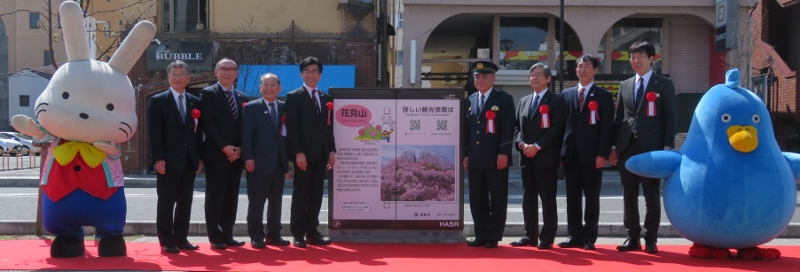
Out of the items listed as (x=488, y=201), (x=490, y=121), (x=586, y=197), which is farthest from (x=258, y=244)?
(x=586, y=197)

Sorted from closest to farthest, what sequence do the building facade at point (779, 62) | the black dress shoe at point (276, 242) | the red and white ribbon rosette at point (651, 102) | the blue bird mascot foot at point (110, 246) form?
the blue bird mascot foot at point (110, 246) → the red and white ribbon rosette at point (651, 102) → the black dress shoe at point (276, 242) → the building facade at point (779, 62)

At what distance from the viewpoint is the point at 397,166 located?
772 centimetres

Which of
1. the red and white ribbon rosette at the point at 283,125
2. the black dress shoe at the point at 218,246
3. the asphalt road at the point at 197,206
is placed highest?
the red and white ribbon rosette at the point at 283,125

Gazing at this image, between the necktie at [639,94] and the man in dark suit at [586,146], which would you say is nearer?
the necktie at [639,94]

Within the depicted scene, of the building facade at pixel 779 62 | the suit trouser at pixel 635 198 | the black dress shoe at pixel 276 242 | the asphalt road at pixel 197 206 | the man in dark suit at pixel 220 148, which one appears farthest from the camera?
the building facade at pixel 779 62

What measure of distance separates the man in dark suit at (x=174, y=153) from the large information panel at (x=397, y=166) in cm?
139

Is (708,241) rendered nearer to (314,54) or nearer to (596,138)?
(596,138)

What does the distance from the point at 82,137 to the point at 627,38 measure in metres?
18.5

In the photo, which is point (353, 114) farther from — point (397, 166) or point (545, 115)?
point (545, 115)

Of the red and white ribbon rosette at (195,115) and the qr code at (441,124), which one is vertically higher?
the red and white ribbon rosette at (195,115)

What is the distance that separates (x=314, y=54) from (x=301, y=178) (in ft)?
46.0

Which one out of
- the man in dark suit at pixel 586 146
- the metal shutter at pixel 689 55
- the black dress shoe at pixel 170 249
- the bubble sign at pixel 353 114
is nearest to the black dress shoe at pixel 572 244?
the man in dark suit at pixel 586 146

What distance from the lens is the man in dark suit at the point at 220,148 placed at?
7.23 metres

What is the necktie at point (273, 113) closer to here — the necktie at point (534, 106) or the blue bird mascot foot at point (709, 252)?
the necktie at point (534, 106)
